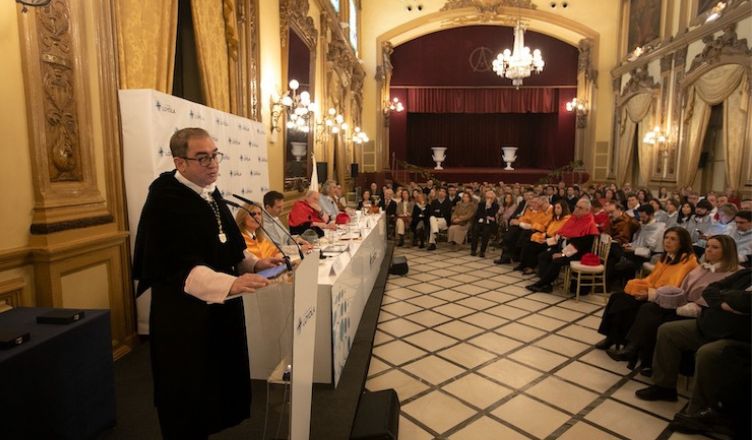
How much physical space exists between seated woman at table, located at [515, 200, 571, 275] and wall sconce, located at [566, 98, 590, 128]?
1064 centimetres

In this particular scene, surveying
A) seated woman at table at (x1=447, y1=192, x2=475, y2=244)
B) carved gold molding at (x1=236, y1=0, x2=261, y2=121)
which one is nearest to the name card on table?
carved gold molding at (x1=236, y1=0, x2=261, y2=121)

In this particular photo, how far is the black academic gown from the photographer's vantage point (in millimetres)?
1720

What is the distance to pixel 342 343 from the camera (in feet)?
11.3

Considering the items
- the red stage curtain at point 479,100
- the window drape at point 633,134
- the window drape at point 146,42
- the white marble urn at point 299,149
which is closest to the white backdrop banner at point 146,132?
the window drape at point 146,42

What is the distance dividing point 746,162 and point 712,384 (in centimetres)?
802

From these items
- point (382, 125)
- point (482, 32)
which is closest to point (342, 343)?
point (382, 125)

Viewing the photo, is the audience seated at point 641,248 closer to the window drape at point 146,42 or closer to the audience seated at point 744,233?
the audience seated at point 744,233

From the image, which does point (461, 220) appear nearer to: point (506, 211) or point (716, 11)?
point (506, 211)

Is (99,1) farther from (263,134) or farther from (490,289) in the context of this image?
(490,289)

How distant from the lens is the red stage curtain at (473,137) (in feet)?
Answer: 63.5

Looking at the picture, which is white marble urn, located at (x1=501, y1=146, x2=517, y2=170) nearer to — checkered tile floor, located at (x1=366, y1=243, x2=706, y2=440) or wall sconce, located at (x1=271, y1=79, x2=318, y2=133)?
wall sconce, located at (x1=271, y1=79, x2=318, y2=133)

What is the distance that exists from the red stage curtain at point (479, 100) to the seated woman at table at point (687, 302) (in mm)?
14196

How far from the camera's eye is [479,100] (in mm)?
17156

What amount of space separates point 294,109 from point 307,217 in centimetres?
202
